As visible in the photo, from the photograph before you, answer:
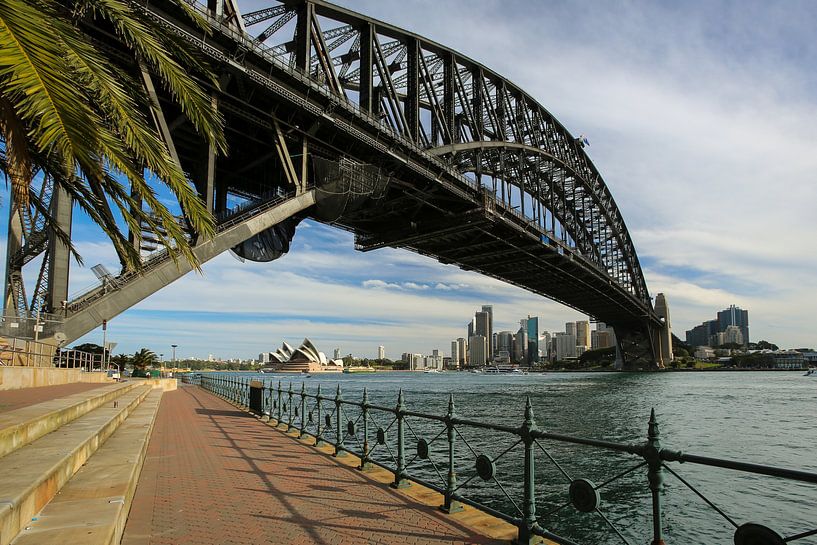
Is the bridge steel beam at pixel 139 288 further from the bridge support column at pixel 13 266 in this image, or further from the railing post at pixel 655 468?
the railing post at pixel 655 468

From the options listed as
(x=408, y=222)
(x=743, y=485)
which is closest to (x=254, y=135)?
(x=408, y=222)

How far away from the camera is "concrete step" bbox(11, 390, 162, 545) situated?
425 cm

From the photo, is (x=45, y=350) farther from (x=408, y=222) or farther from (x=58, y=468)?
(x=408, y=222)

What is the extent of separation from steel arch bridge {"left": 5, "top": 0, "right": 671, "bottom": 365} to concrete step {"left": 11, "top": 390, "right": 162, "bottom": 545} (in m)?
2.93

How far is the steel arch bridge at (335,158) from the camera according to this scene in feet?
63.6

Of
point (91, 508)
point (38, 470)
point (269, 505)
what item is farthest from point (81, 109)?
point (269, 505)

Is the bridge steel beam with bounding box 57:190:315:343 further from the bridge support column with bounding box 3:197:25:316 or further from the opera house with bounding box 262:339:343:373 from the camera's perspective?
the opera house with bounding box 262:339:343:373

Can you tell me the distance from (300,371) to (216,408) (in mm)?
129654

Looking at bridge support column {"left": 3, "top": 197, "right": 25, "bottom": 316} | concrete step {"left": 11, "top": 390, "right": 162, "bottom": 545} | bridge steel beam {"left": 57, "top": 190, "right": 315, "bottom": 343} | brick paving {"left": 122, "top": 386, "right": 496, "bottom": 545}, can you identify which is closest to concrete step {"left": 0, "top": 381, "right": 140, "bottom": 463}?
concrete step {"left": 11, "top": 390, "right": 162, "bottom": 545}

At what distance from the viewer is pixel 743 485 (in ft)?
45.0

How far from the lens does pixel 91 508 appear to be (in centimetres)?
507

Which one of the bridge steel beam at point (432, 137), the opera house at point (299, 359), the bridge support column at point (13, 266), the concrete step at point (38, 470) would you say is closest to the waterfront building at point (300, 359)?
the opera house at point (299, 359)

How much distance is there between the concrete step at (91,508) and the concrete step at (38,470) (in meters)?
0.09

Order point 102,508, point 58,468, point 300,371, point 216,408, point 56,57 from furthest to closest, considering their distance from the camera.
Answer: point 300,371 < point 216,408 < point 58,468 < point 102,508 < point 56,57
